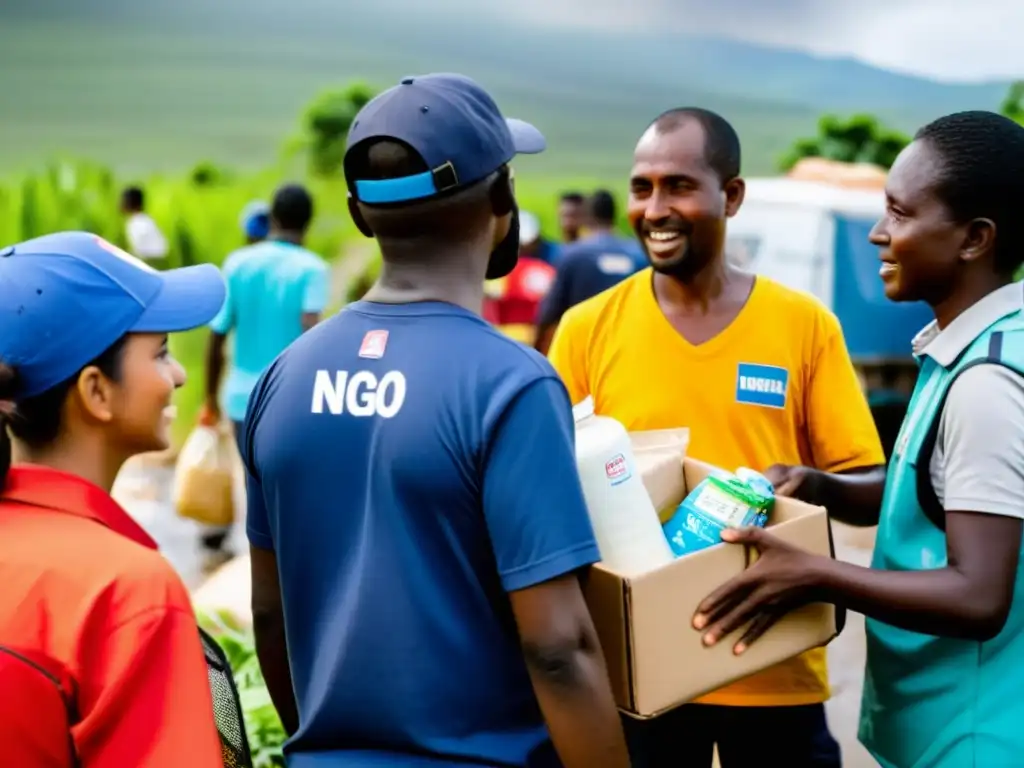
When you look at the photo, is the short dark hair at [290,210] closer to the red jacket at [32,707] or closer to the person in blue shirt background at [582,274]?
the person in blue shirt background at [582,274]

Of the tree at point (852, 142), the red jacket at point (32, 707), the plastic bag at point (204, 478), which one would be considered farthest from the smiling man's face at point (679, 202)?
the tree at point (852, 142)

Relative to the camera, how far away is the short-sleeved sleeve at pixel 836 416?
2619 mm

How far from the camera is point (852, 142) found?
653 inches

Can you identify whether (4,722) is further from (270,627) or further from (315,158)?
(315,158)

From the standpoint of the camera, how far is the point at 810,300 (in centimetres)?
274

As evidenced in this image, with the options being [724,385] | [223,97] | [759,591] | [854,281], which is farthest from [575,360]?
[223,97]

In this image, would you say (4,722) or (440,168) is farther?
(440,168)

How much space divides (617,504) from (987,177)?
87 cm

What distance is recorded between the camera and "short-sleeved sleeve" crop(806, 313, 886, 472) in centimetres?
262

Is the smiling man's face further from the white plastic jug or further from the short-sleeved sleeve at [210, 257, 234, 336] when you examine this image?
the short-sleeved sleeve at [210, 257, 234, 336]

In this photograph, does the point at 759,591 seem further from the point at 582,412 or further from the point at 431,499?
the point at 431,499

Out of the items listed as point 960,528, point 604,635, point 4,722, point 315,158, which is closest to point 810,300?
point 960,528

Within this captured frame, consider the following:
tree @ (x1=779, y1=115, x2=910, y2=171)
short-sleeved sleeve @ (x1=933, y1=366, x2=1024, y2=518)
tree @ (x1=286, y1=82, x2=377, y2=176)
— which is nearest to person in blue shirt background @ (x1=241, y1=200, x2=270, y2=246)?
short-sleeved sleeve @ (x1=933, y1=366, x2=1024, y2=518)

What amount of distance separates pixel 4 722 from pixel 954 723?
1490 mm
